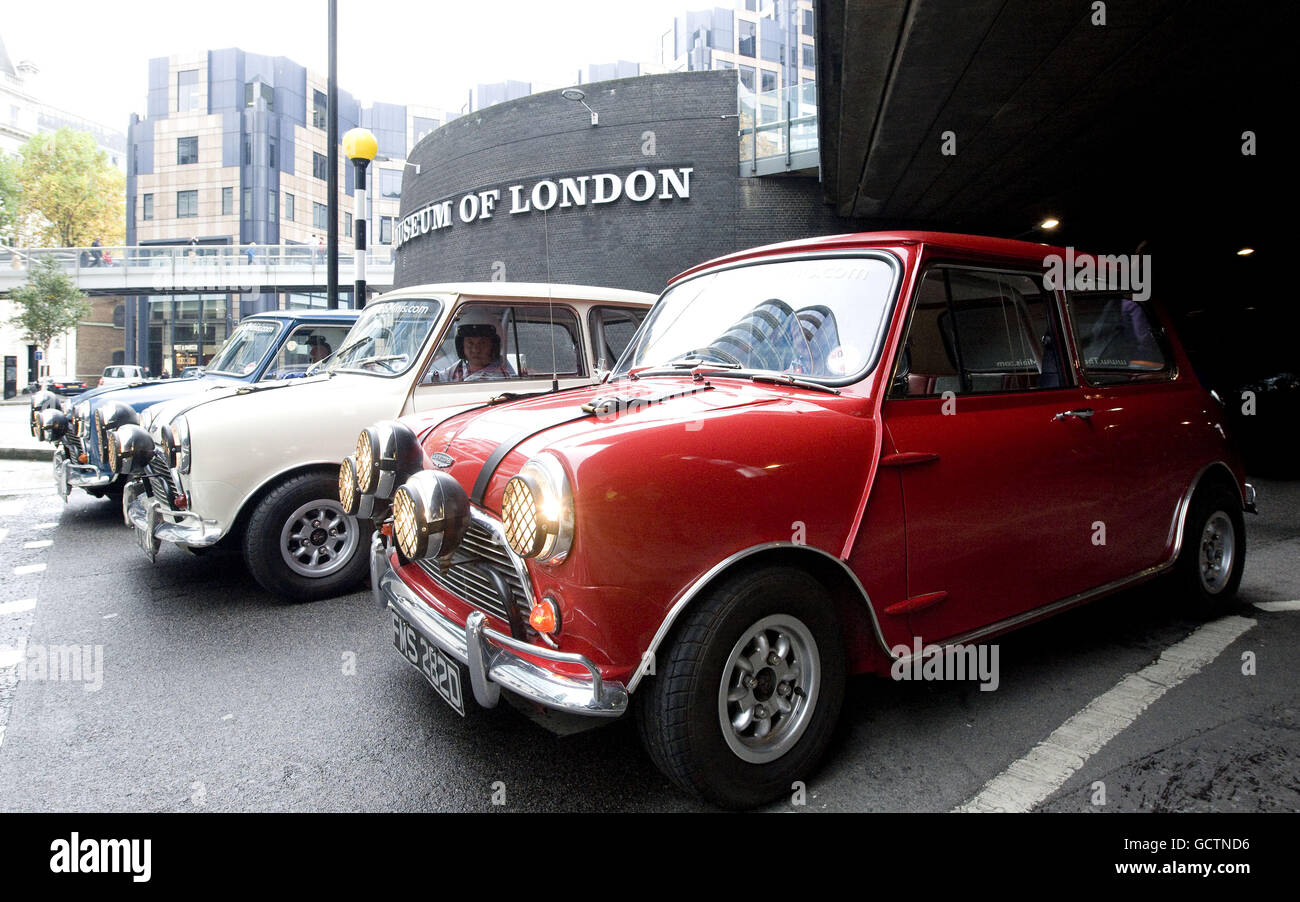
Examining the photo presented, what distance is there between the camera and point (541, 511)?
2.13 metres

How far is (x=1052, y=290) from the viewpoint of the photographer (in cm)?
342

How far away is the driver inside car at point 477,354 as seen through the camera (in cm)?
512

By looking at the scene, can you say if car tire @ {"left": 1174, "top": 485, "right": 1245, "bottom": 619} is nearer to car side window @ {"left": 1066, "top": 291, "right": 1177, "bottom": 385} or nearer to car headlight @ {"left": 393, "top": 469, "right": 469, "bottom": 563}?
car side window @ {"left": 1066, "top": 291, "right": 1177, "bottom": 385}

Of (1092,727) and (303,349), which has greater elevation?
(303,349)

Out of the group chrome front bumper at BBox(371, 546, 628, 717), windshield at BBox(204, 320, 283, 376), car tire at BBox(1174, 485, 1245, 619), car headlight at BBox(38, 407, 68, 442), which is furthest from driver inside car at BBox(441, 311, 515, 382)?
car headlight at BBox(38, 407, 68, 442)

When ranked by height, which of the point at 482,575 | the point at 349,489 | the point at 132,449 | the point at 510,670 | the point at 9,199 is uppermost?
the point at 9,199

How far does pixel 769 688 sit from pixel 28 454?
12887 mm

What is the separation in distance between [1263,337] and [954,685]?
31.5 ft

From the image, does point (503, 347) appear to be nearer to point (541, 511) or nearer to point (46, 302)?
point (541, 511)

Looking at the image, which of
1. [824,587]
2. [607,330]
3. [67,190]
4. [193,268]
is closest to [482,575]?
[824,587]

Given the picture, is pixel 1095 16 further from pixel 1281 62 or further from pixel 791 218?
pixel 791 218

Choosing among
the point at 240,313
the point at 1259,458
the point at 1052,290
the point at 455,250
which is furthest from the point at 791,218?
the point at 240,313

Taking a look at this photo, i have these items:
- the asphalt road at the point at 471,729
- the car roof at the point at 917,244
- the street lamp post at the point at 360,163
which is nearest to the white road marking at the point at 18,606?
the asphalt road at the point at 471,729

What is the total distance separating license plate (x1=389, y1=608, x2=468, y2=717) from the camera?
2461 mm
